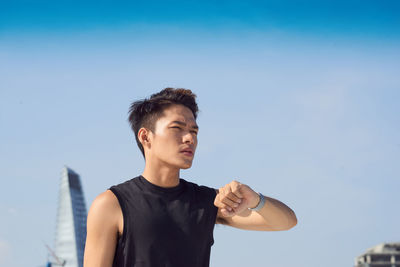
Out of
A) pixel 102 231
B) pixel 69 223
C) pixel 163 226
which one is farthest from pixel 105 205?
pixel 69 223

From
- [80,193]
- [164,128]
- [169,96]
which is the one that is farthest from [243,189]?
[80,193]

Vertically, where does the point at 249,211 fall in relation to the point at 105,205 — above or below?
above

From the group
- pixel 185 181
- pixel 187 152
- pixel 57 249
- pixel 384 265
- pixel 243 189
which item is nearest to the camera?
pixel 243 189

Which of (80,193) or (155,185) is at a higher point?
(80,193)

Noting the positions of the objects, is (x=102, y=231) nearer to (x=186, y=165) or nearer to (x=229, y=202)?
(x=186, y=165)

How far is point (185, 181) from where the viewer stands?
4.66 meters

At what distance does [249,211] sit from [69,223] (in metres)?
165

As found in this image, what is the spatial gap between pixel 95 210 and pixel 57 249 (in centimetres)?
16982

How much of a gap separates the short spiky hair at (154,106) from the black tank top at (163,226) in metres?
0.53

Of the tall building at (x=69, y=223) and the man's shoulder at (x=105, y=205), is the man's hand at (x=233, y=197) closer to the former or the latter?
the man's shoulder at (x=105, y=205)

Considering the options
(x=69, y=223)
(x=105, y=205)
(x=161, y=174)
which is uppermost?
(x=69, y=223)

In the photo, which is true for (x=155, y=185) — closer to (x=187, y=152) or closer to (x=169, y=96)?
(x=187, y=152)

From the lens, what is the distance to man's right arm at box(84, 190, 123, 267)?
3.99 meters

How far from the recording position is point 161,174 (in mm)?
4398
